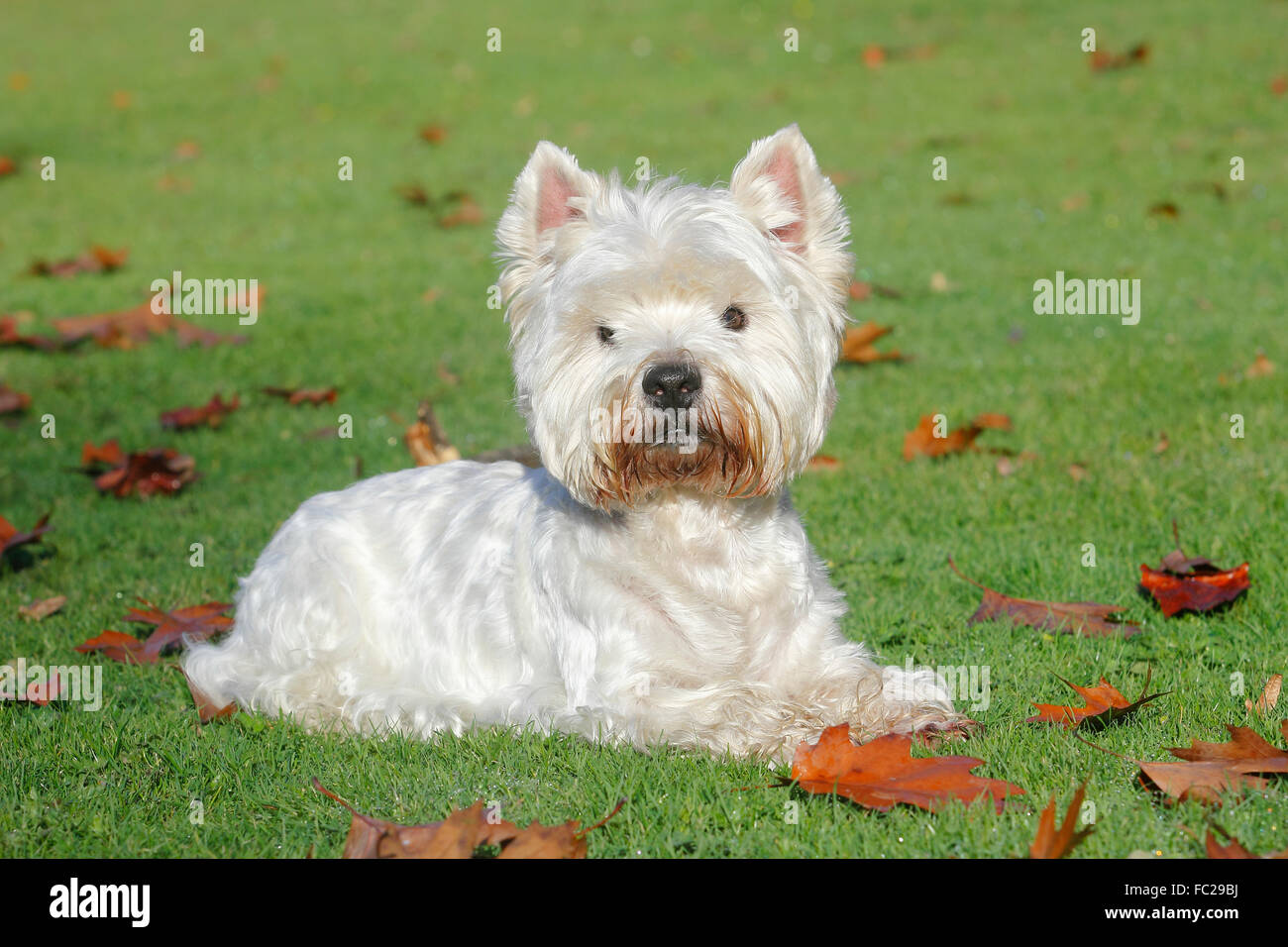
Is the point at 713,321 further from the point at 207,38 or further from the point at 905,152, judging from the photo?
the point at 207,38

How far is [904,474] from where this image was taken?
7.25 meters

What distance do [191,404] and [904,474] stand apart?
499 centimetres

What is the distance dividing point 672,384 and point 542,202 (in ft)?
3.18

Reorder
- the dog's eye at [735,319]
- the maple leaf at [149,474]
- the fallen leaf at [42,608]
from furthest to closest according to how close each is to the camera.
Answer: the maple leaf at [149,474] → the fallen leaf at [42,608] → the dog's eye at [735,319]

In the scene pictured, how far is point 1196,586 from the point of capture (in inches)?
209

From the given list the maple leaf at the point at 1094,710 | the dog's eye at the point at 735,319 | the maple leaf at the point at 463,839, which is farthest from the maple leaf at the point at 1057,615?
the maple leaf at the point at 463,839

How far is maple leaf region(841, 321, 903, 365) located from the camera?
9.15 metres

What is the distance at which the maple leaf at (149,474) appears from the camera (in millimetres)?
7652

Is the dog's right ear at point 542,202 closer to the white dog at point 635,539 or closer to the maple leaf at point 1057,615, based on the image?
the white dog at point 635,539

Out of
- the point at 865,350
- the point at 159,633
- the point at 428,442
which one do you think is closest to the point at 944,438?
the point at 865,350

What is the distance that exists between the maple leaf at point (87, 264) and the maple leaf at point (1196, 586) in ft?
34.8

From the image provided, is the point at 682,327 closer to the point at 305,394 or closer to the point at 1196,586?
the point at 1196,586

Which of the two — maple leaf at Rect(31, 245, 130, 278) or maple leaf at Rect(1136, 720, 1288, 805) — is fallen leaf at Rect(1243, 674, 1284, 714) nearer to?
maple leaf at Rect(1136, 720, 1288, 805)
